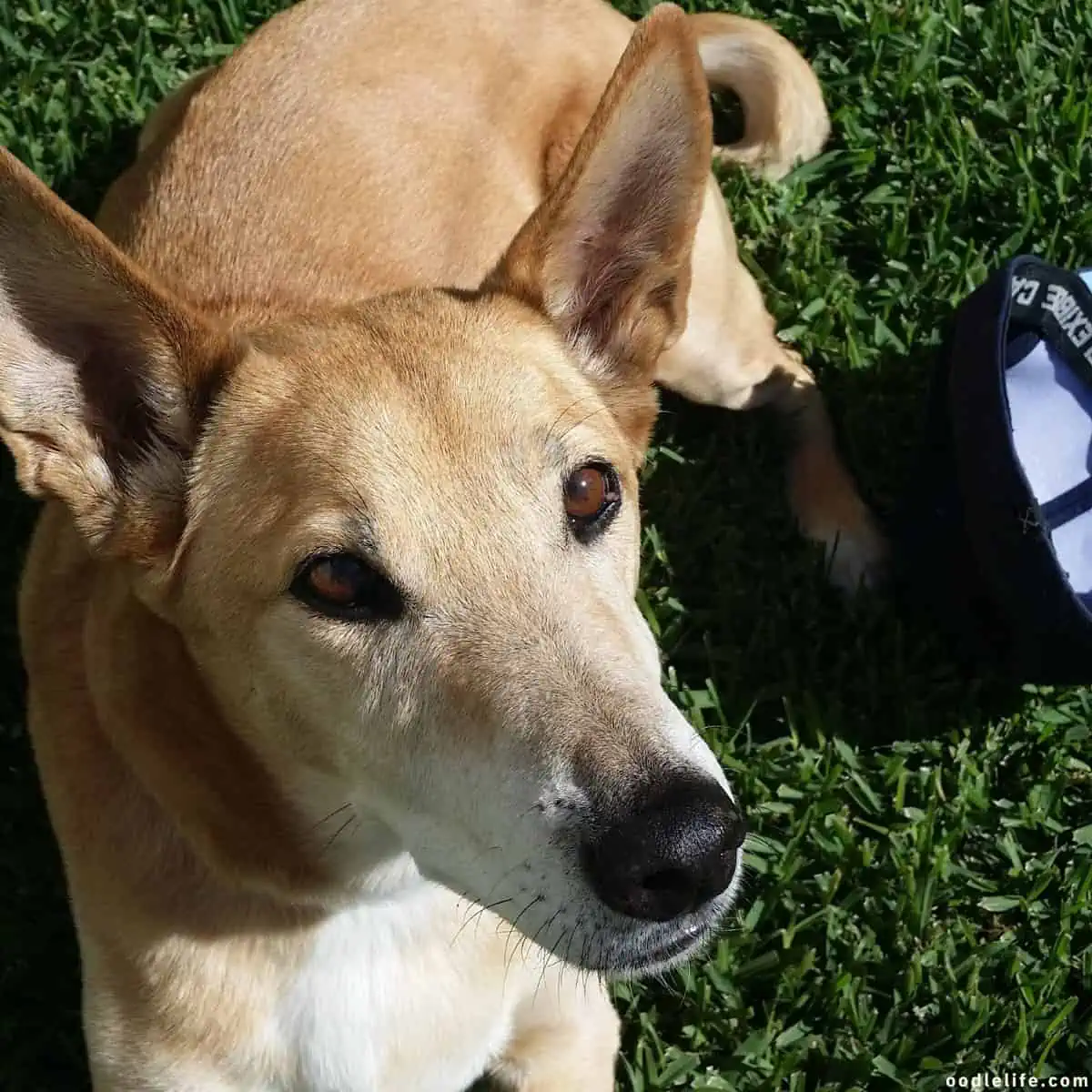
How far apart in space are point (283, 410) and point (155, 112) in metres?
2.55

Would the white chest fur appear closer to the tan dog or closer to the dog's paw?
the tan dog

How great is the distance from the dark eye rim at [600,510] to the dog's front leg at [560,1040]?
1.21 meters

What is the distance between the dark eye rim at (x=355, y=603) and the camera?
2.32 m

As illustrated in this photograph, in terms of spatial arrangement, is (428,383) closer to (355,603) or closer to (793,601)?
(355,603)

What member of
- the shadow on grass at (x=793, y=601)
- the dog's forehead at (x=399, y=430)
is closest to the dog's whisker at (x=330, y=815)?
the dog's forehead at (x=399, y=430)

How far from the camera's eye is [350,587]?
2330 millimetres

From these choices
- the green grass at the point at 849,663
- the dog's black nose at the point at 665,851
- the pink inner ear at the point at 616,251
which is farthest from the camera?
the green grass at the point at 849,663

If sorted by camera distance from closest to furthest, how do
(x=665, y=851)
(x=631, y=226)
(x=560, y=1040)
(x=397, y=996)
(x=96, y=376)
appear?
(x=665, y=851) → (x=96, y=376) → (x=631, y=226) → (x=397, y=996) → (x=560, y=1040)

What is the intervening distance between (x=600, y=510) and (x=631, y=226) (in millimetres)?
642

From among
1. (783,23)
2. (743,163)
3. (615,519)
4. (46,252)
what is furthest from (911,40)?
(46,252)

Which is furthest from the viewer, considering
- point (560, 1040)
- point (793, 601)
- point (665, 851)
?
point (793, 601)

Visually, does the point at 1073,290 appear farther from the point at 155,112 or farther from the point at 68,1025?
→ the point at 68,1025

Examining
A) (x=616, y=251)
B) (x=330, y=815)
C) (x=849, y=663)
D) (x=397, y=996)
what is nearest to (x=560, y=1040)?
(x=397, y=996)

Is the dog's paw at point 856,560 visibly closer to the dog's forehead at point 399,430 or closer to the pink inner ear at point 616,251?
the pink inner ear at point 616,251
